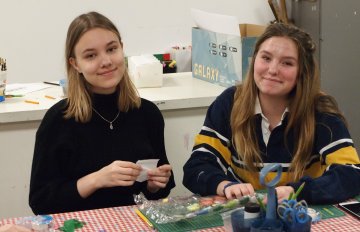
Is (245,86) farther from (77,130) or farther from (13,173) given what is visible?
(13,173)

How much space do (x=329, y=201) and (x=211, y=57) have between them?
1.28 metres

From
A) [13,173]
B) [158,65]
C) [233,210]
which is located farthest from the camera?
[158,65]

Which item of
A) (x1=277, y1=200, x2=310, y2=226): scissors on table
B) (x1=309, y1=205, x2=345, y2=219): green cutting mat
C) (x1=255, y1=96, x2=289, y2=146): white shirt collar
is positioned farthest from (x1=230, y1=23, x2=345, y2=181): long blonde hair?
(x1=277, y1=200, x2=310, y2=226): scissors on table

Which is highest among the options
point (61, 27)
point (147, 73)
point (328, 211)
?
point (61, 27)

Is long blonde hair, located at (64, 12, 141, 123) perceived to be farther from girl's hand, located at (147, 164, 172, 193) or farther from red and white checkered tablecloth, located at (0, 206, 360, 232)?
red and white checkered tablecloth, located at (0, 206, 360, 232)

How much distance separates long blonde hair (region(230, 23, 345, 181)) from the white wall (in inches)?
69.2

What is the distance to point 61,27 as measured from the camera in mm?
3479

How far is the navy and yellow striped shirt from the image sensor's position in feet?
5.38

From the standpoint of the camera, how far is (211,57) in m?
2.73

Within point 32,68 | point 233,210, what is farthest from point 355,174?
point 32,68

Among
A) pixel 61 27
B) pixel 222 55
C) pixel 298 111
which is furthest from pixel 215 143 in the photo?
pixel 61 27

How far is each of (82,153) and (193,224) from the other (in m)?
0.55

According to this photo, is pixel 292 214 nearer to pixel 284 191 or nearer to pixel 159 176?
pixel 284 191

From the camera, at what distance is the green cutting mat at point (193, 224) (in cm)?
145
